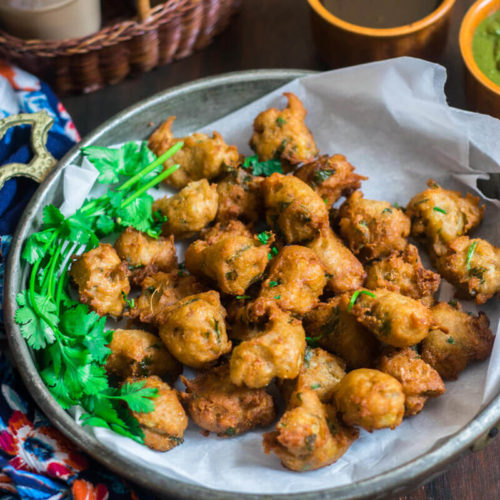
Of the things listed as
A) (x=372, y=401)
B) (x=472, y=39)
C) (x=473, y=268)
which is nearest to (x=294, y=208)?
(x=473, y=268)

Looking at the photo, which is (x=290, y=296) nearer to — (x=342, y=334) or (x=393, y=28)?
(x=342, y=334)

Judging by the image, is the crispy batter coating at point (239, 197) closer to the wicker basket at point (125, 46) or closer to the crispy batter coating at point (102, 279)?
the crispy batter coating at point (102, 279)

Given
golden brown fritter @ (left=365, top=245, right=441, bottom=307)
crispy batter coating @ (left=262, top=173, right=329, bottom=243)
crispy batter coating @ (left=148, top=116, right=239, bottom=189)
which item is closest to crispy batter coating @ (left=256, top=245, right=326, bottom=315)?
crispy batter coating @ (left=262, top=173, right=329, bottom=243)

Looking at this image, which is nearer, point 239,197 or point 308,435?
point 308,435

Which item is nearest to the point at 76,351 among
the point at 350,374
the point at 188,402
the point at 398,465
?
the point at 188,402

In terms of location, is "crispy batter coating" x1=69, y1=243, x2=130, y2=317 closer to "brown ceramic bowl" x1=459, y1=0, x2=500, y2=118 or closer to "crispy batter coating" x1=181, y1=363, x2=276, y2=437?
"crispy batter coating" x1=181, y1=363, x2=276, y2=437

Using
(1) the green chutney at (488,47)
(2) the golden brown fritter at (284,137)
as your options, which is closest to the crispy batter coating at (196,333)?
(2) the golden brown fritter at (284,137)
